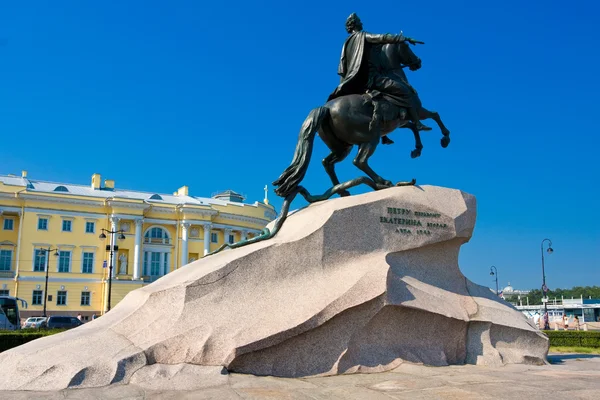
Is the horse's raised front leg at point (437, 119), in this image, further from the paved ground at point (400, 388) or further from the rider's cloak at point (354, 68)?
the paved ground at point (400, 388)

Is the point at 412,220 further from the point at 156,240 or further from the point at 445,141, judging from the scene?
the point at 156,240

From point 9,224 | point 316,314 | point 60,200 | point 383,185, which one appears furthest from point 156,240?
point 316,314

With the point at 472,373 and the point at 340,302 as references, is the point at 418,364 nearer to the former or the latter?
the point at 472,373

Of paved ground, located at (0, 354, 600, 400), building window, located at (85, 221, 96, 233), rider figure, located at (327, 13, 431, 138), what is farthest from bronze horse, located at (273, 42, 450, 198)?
building window, located at (85, 221, 96, 233)

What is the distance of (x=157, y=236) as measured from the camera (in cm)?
6147

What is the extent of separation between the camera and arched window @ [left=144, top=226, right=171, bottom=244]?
2398 inches

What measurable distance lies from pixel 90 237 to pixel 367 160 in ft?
170

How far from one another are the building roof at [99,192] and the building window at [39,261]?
594 centimetres

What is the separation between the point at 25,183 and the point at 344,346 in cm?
5594

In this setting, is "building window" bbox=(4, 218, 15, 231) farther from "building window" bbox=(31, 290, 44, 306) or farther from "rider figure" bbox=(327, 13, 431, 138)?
"rider figure" bbox=(327, 13, 431, 138)

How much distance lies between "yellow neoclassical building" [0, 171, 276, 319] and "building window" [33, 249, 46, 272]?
9 cm

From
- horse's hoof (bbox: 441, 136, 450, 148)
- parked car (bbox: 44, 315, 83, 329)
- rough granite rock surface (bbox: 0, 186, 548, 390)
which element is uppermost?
horse's hoof (bbox: 441, 136, 450, 148)

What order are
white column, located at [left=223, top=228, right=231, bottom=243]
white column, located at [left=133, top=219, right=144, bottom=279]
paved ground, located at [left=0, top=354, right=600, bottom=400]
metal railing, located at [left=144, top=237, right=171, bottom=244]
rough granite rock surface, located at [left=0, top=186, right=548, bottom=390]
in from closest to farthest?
paved ground, located at [left=0, top=354, right=600, bottom=400], rough granite rock surface, located at [left=0, top=186, right=548, bottom=390], white column, located at [left=133, top=219, right=144, bottom=279], metal railing, located at [left=144, top=237, right=171, bottom=244], white column, located at [left=223, top=228, right=231, bottom=243]

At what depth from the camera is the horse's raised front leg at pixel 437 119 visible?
10797 mm
